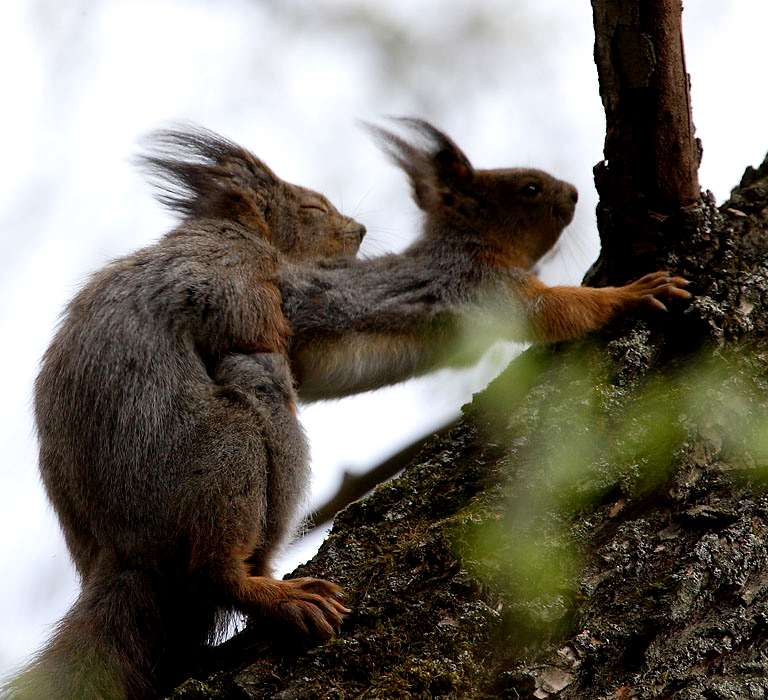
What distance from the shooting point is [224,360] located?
184 inches

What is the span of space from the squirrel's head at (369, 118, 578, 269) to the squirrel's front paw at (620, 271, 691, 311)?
168cm

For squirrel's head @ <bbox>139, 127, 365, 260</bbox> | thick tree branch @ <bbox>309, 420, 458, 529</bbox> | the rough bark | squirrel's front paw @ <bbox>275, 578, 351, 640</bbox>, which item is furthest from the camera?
squirrel's head @ <bbox>139, 127, 365, 260</bbox>

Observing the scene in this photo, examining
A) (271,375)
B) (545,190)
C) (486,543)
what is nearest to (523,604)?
(486,543)

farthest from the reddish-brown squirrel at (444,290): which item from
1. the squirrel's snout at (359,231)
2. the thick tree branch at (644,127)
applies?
the squirrel's snout at (359,231)

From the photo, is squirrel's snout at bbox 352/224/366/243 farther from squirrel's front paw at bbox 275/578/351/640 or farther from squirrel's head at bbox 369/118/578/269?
squirrel's front paw at bbox 275/578/351/640

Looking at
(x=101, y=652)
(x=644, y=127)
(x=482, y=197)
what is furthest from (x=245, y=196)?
(x=101, y=652)

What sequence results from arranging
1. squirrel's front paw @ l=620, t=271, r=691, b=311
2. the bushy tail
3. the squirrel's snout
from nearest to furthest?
the bushy tail
squirrel's front paw @ l=620, t=271, r=691, b=311
the squirrel's snout

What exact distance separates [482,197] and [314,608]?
12.9ft

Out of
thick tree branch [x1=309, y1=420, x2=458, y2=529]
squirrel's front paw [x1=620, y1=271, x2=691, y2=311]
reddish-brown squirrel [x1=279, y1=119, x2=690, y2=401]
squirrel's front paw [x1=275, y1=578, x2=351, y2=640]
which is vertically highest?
reddish-brown squirrel [x1=279, y1=119, x2=690, y2=401]

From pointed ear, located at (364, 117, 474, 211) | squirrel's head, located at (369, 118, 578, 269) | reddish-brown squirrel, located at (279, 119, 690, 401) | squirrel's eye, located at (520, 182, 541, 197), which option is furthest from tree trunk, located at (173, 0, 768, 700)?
pointed ear, located at (364, 117, 474, 211)

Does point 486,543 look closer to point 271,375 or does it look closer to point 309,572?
point 309,572

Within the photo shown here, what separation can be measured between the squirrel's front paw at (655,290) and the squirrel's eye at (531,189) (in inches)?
77.0

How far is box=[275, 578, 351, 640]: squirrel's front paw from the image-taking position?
10.4ft

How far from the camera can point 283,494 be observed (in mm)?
4375
